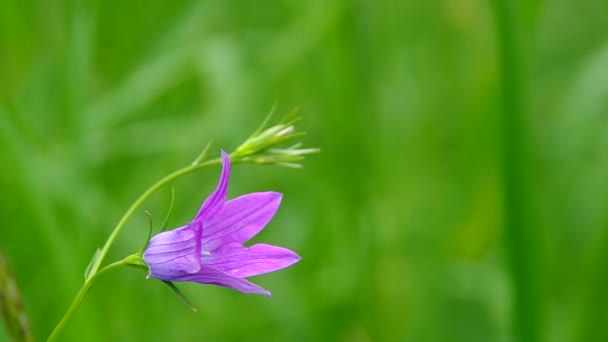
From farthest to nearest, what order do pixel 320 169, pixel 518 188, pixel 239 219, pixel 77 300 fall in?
pixel 320 169
pixel 518 188
pixel 239 219
pixel 77 300

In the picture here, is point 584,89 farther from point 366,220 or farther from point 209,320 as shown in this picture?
point 209,320

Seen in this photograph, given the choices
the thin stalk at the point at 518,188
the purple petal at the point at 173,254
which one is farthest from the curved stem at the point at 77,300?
the thin stalk at the point at 518,188

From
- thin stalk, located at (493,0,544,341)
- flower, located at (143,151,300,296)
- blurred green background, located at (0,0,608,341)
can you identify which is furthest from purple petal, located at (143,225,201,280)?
blurred green background, located at (0,0,608,341)

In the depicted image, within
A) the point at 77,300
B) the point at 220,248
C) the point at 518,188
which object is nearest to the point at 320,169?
the point at 518,188

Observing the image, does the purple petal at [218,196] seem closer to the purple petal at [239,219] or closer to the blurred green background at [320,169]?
the purple petal at [239,219]

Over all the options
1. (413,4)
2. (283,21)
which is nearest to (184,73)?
(283,21)

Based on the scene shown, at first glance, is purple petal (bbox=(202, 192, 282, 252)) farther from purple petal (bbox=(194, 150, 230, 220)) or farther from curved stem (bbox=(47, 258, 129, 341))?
curved stem (bbox=(47, 258, 129, 341))

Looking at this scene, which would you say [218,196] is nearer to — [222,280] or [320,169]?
[222,280]
